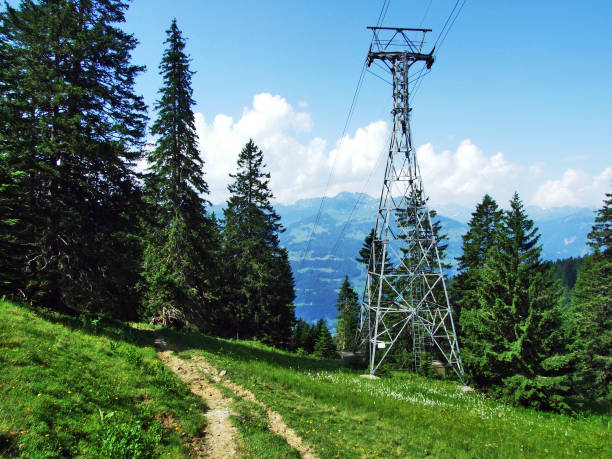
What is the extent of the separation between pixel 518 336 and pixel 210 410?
12.6 metres

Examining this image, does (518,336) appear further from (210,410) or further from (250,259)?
(250,259)

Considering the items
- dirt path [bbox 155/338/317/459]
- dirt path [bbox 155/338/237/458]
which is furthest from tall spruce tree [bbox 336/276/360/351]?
dirt path [bbox 155/338/237/458]

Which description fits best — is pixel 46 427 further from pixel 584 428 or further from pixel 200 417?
pixel 584 428

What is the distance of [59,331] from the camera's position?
379 inches

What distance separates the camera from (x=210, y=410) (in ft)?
27.3

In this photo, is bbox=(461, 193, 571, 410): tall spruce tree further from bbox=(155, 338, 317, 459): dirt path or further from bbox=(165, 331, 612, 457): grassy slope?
bbox=(155, 338, 317, 459): dirt path

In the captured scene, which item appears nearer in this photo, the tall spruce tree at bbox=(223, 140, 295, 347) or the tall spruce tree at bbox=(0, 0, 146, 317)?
the tall spruce tree at bbox=(0, 0, 146, 317)

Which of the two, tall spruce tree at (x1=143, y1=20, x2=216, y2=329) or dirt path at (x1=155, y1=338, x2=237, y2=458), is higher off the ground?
tall spruce tree at (x1=143, y1=20, x2=216, y2=329)

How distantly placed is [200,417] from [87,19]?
16473mm

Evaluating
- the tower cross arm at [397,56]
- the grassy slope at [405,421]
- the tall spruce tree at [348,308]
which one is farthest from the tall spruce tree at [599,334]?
the tall spruce tree at [348,308]

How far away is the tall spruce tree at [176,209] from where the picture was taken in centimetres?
1956

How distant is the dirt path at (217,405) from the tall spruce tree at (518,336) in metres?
10.3

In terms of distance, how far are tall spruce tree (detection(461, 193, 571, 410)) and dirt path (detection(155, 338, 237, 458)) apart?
11.5 m

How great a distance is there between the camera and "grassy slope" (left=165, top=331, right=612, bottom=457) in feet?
26.2
